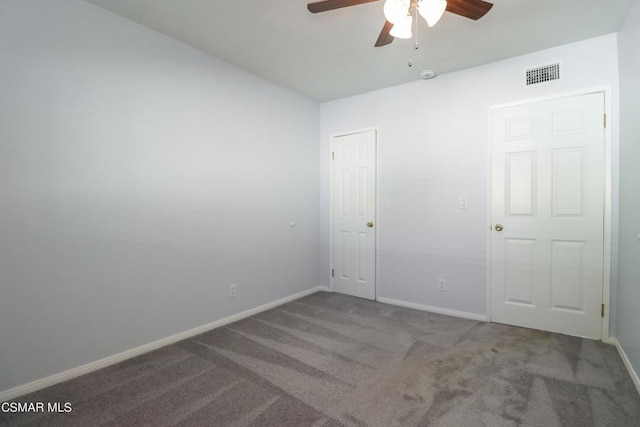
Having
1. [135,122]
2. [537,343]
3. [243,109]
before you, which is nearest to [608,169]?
[537,343]

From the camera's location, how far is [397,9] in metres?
1.56

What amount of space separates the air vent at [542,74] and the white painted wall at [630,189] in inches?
16.1

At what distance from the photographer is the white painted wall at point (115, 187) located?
1866mm

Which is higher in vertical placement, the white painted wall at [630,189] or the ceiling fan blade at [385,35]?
the ceiling fan blade at [385,35]

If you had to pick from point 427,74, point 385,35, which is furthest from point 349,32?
point 427,74

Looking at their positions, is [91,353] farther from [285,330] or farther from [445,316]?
[445,316]

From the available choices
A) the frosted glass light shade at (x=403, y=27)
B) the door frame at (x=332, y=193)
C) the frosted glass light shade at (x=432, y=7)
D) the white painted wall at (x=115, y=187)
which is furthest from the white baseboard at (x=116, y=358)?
the frosted glass light shade at (x=432, y=7)

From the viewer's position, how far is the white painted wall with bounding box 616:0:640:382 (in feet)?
6.51

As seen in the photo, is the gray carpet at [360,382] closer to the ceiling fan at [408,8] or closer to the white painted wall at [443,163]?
the white painted wall at [443,163]

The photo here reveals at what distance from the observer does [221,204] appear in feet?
9.76

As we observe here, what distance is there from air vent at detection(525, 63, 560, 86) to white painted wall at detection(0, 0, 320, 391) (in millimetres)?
2656

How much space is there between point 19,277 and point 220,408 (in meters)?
1.48

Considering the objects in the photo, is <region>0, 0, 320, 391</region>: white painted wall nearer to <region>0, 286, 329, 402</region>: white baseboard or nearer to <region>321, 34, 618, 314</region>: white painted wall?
<region>0, 286, 329, 402</region>: white baseboard

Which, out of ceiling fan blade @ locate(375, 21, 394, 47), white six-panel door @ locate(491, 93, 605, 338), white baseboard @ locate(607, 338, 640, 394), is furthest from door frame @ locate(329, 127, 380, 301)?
white baseboard @ locate(607, 338, 640, 394)
